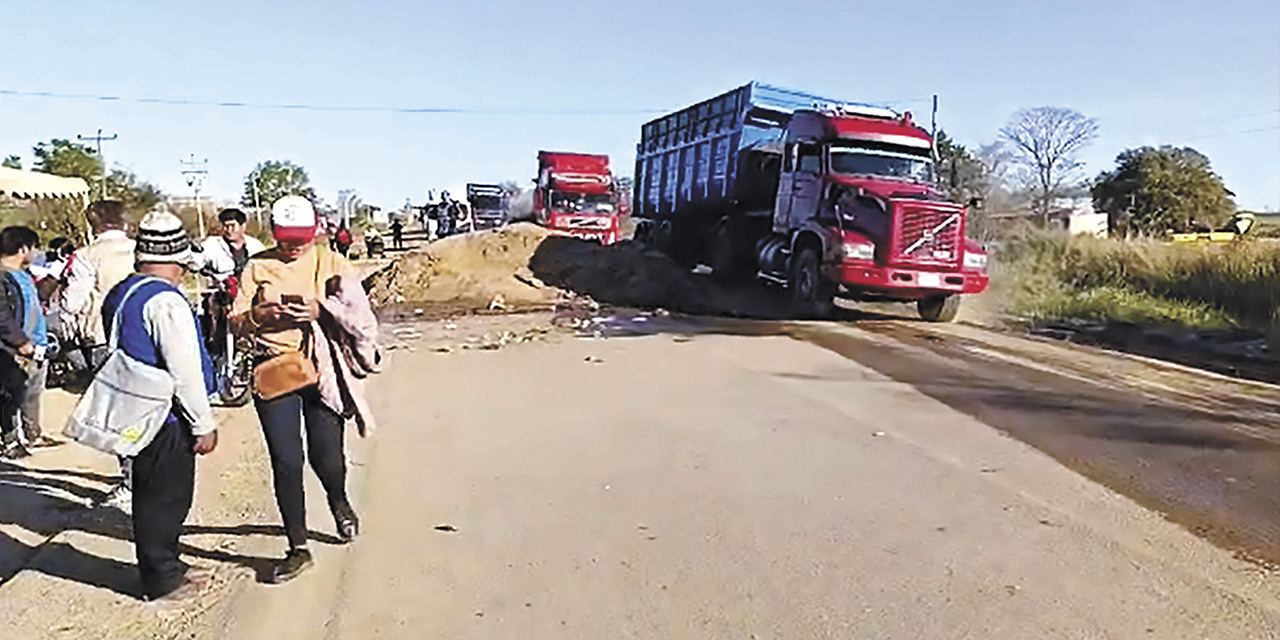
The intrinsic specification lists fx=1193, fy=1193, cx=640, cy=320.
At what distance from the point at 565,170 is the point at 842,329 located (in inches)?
A: 704

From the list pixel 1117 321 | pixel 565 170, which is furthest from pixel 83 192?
pixel 1117 321

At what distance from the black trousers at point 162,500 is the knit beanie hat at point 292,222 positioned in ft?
3.24

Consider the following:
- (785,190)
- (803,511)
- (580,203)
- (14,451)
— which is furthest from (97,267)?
(580,203)

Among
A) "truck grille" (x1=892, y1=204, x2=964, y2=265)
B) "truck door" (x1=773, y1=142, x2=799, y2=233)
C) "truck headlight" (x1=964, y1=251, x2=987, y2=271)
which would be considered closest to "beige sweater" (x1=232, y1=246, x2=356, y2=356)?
"truck grille" (x1=892, y1=204, x2=964, y2=265)

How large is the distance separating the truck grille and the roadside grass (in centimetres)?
334

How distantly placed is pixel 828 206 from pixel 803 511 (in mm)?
11524

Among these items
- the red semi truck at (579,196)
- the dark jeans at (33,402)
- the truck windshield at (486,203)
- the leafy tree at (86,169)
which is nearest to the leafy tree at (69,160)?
the leafy tree at (86,169)

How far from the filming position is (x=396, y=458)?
8.30 m

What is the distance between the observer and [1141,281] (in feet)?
78.2

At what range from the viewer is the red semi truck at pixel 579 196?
1266 inches

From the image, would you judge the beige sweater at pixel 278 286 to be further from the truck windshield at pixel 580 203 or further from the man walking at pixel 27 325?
the truck windshield at pixel 580 203

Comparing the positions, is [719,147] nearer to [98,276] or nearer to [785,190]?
[785,190]

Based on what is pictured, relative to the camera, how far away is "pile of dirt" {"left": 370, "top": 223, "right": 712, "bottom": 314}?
21.4 m

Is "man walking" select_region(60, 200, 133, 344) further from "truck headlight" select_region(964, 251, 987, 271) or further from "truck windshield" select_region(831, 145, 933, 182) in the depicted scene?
"truck headlight" select_region(964, 251, 987, 271)
